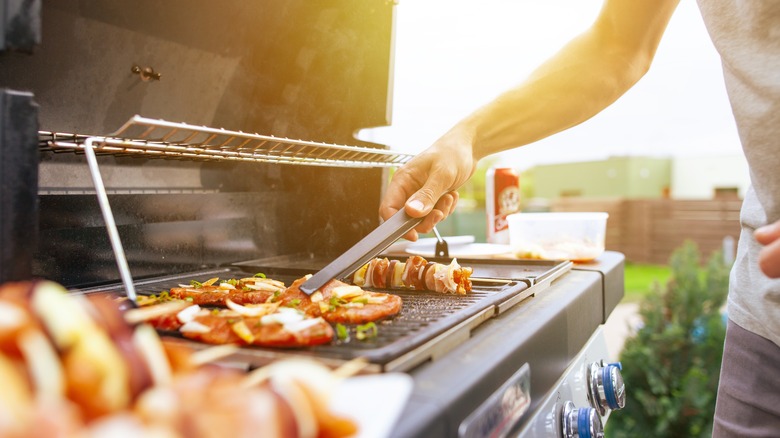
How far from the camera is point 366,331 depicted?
1177 mm

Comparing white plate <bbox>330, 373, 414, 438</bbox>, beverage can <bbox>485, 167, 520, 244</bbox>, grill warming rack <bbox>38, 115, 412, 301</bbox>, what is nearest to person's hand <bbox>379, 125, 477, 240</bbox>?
grill warming rack <bbox>38, 115, 412, 301</bbox>

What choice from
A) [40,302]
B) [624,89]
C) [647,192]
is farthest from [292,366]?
[647,192]

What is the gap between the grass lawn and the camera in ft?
44.9

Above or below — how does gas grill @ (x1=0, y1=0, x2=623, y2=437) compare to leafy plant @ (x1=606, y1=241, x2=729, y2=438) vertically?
above

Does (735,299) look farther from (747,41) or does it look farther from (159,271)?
(159,271)

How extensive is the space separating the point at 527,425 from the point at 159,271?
4.27ft

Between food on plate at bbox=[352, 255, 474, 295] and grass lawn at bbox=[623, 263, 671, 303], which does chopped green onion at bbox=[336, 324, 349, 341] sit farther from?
grass lawn at bbox=[623, 263, 671, 303]

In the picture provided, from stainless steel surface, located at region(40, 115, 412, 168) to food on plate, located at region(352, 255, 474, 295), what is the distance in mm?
355

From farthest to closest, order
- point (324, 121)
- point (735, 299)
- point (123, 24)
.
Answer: point (324, 121)
point (123, 24)
point (735, 299)

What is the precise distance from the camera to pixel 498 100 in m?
1.88

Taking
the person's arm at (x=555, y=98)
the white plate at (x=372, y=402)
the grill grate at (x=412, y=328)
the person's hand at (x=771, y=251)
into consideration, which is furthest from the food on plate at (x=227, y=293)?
the person's hand at (x=771, y=251)

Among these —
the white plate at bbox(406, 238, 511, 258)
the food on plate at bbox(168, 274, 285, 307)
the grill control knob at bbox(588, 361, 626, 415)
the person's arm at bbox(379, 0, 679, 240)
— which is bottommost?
the grill control knob at bbox(588, 361, 626, 415)

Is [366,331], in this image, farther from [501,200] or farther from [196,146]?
[501,200]

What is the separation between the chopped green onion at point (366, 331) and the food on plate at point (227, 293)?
414 millimetres
